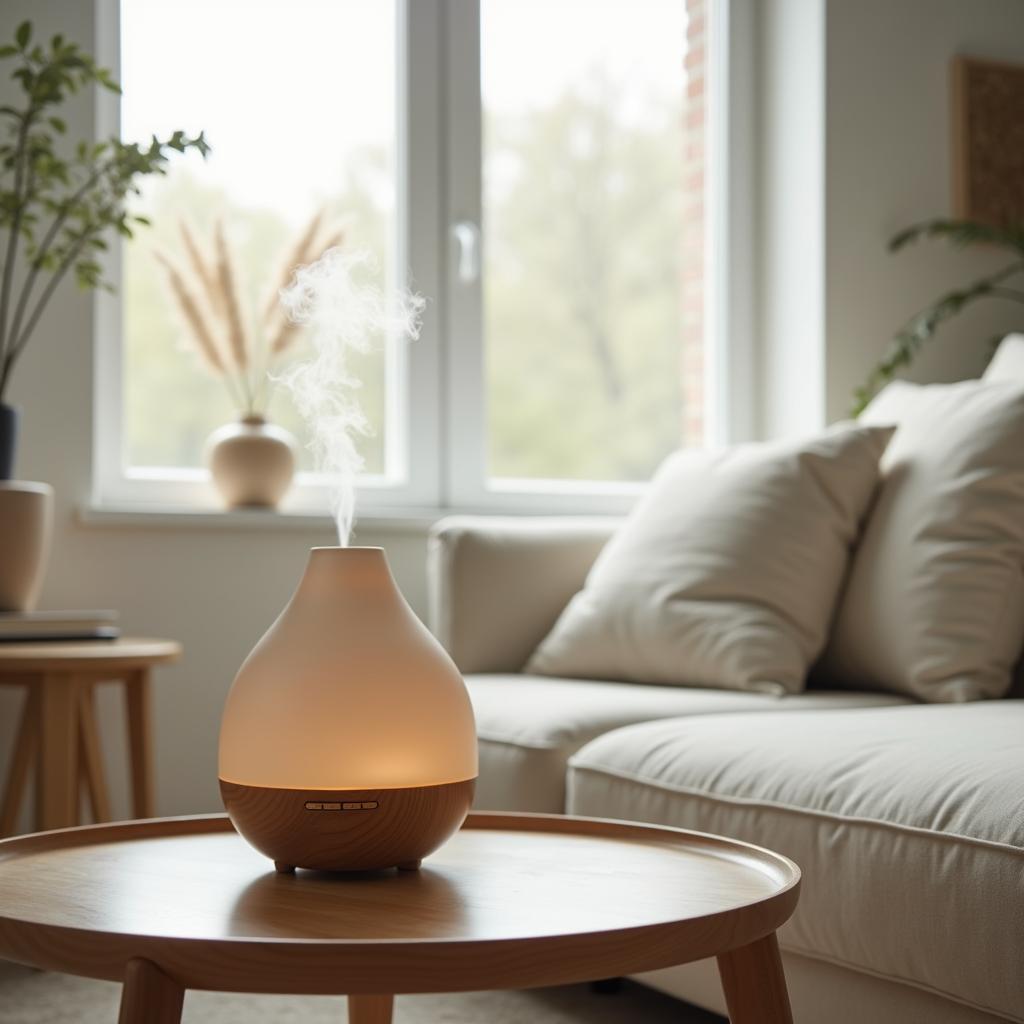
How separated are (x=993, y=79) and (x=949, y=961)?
2748 mm

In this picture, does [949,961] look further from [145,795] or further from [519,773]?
[145,795]

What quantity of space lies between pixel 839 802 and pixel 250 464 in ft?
5.56

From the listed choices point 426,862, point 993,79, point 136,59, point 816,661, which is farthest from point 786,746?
point 993,79

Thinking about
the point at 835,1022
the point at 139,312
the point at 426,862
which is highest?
the point at 139,312

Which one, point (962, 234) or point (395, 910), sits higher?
point (962, 234)

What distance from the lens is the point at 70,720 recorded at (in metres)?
2.28

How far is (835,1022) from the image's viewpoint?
1542 millimetres

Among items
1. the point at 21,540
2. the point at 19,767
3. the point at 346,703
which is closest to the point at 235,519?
the point at 21,540

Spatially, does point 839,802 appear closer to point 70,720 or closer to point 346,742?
point 346,742

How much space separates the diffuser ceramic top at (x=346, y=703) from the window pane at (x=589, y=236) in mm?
2243

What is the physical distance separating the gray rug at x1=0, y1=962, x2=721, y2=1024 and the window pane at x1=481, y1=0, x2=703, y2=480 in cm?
147

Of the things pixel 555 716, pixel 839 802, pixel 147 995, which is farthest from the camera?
pixel 555 716

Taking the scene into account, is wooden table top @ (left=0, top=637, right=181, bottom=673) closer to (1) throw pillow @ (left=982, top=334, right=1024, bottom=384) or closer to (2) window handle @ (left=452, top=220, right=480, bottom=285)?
(2) window handle @ (left=452, top=220, right=480, bottom=285)

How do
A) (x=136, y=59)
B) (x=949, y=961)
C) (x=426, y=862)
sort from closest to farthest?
(x=426, y=862), (x=949, y=961), (x=136, y=59)
